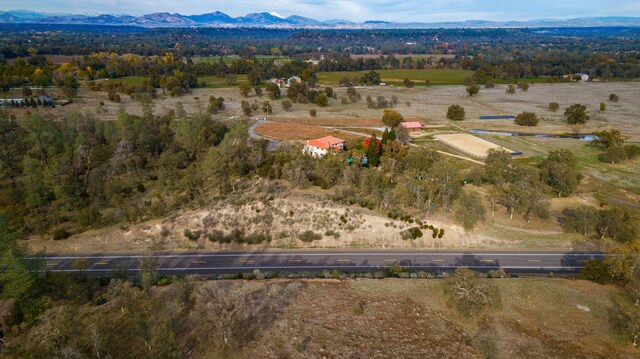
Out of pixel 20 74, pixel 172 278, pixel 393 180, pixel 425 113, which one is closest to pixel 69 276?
pixel 172 278

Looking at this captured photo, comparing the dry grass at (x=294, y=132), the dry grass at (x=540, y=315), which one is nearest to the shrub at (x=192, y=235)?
the dry grass at (x=540, y=315)

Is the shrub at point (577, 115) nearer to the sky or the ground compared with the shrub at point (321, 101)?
nearer to the sky

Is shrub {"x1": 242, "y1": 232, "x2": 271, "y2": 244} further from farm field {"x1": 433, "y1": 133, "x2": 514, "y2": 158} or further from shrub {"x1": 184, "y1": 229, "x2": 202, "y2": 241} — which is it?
farm field {"x1": 433, "y1": 133, "x2": 514, "y2": 158}

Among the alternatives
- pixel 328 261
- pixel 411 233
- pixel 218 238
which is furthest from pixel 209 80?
pixel 328 261

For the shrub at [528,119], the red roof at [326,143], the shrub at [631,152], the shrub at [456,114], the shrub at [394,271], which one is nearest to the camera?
the shrub at [394,271]

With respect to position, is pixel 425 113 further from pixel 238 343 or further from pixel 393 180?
pixel 238 343

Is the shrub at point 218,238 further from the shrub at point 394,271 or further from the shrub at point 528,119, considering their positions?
the shrub at point 528,119

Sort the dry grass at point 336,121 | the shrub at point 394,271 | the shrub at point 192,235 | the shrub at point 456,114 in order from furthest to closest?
1. the shrub at point 456,114
2. the dry grass at point 336,121
3. the shrub at point 192,235
4. the shrub at point 394,271

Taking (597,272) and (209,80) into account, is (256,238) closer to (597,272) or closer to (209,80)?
(597,272)
